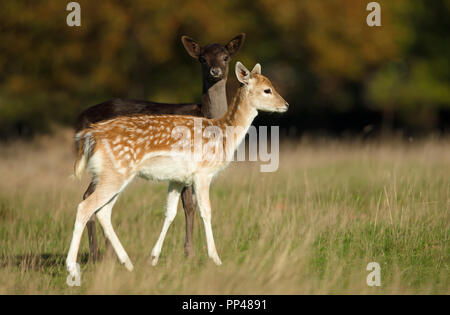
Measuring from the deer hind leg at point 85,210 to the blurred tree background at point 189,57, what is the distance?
11.4 metres

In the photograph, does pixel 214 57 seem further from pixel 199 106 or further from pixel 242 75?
pixel 242 75

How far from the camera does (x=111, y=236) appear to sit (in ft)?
21.8

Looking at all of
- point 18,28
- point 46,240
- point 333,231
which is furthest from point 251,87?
point 18,28

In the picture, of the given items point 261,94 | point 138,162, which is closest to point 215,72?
point 261,94

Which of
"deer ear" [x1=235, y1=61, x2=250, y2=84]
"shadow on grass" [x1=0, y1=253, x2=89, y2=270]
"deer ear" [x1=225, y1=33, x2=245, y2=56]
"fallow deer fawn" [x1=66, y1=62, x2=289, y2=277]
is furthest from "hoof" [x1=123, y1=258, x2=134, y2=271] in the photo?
"deer ear" [x1=225, y1=33, x2=245, y2=56]

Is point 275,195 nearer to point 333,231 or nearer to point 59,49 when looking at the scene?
point 333,231

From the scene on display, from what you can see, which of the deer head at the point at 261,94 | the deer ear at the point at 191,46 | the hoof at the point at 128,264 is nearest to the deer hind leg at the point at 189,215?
the hoof at the point at 128,264

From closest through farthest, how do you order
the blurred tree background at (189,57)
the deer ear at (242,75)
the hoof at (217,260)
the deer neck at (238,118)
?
the hoof at (217,260)
the deer neck at (238,118)
the deer ear at (242,75)
the blurred tree background at (189,57)

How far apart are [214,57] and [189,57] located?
11.0 m

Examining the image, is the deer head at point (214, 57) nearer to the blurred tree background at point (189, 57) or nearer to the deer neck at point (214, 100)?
the deer neck at point (214, 100)

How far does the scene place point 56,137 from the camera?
17344 millimetres

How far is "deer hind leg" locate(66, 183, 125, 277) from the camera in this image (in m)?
6.01

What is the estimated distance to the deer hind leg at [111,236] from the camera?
6.48 metres

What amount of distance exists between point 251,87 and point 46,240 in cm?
289
